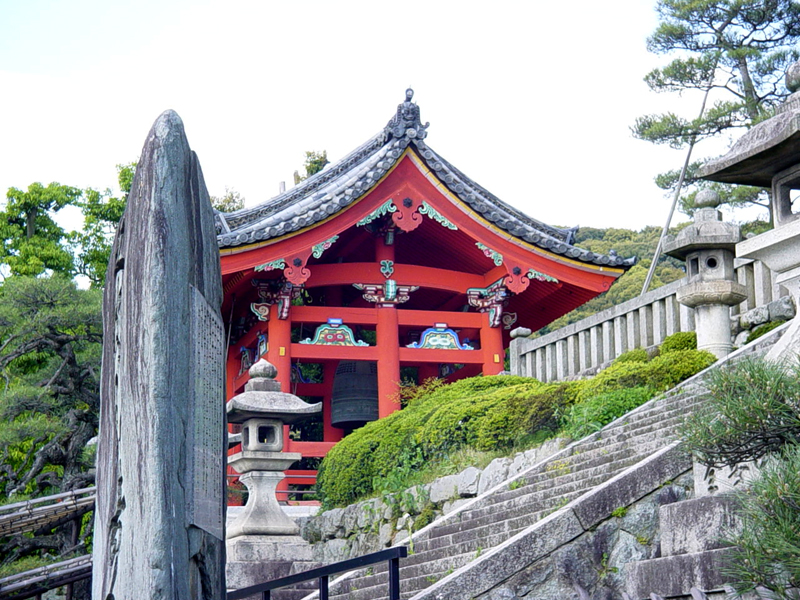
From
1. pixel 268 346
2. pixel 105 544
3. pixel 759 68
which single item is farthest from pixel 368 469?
pixel 759 68

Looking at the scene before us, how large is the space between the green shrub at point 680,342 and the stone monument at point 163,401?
24.5ft

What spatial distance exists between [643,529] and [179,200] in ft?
13.7

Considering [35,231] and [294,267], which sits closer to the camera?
[294,267]

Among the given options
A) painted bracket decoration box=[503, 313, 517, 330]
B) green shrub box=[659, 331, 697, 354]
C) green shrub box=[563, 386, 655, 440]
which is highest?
painted bracket decoration box=[503, 313, 517, 330]

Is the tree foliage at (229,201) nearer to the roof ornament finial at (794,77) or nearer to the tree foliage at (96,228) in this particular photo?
the tree foliage at (96,228)

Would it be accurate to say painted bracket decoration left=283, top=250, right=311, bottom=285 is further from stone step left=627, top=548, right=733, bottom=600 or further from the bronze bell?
stone step left=627, top=548, right=733, bottom=600

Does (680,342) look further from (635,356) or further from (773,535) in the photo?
(773,535)

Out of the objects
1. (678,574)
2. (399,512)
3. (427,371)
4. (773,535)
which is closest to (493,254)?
(427,371)

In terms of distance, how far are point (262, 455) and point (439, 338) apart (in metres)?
5.31

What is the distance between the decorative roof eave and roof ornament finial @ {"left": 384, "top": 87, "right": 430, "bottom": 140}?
7.65m

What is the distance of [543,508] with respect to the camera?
7.76 meters

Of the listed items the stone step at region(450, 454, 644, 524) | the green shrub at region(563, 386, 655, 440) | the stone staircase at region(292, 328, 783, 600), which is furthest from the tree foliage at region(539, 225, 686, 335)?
the stone step at region(450, 454, 644, 524)

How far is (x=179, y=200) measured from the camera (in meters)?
3.81

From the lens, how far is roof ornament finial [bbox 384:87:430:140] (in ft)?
Result: 48.0
